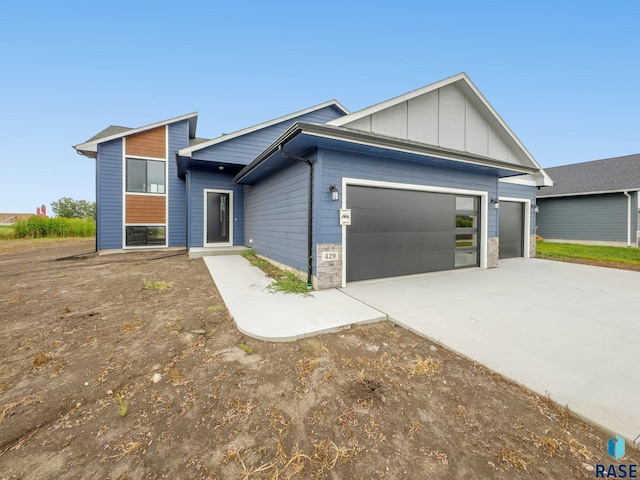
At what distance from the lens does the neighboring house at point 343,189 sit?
17.2 feet

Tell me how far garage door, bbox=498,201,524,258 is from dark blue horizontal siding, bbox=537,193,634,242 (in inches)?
335

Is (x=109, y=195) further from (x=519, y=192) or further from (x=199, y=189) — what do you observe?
(x=519, y=192)

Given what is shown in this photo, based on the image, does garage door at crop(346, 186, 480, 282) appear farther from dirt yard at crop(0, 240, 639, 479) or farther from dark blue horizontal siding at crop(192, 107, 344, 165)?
dark blue horizontal siding at crop(192, 107, 344, 165)

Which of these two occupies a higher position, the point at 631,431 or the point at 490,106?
the point at 490,106

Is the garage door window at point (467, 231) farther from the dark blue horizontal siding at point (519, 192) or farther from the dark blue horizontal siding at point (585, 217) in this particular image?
the dark blue horizontal siding at point (585, 217)

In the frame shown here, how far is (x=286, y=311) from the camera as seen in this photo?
3.89 metres

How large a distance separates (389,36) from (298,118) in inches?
237

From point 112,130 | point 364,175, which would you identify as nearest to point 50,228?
point 112,130

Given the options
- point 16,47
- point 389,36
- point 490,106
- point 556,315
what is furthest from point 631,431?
point 16,47

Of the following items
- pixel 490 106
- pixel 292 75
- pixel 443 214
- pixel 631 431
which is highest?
pixel 292 75

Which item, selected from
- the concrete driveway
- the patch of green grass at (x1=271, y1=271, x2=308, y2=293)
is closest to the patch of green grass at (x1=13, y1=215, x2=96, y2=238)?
the patch of green grass at (x1=271, y1=271, x2=308, y2=293)

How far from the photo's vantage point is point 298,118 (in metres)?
11.3

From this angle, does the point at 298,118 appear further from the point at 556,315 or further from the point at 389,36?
the point at 556,315

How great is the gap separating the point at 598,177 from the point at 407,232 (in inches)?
674
